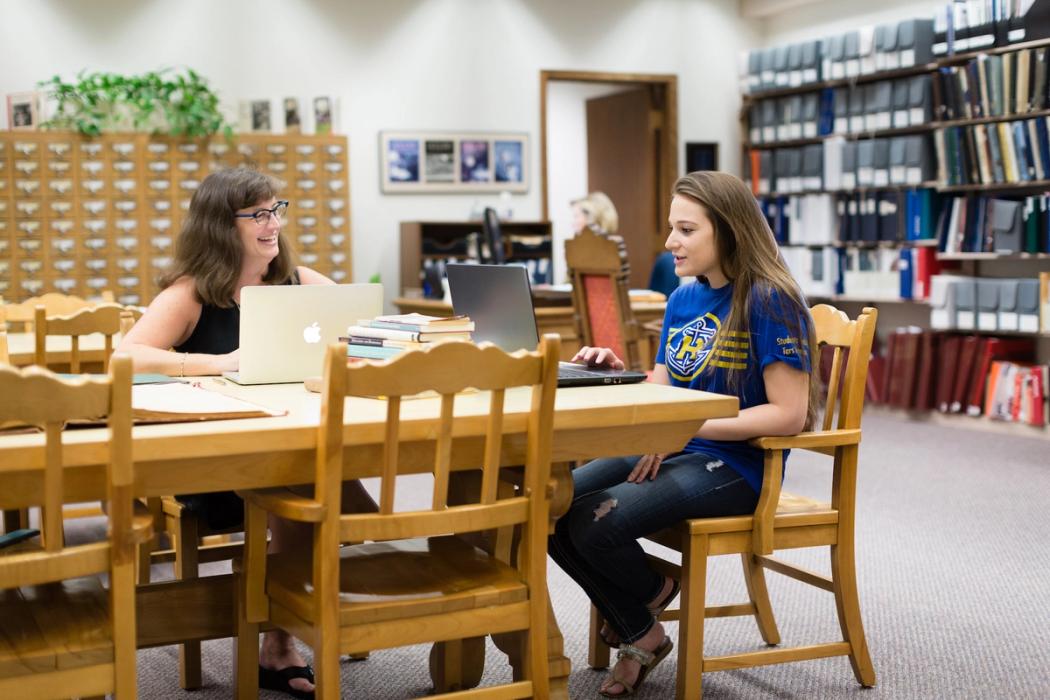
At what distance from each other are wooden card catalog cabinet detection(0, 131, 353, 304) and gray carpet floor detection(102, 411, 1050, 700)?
3.86m

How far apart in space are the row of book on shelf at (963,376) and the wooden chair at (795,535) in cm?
393

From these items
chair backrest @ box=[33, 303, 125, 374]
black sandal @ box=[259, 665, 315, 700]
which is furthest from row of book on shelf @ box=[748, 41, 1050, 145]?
black sandal @ box=[259, 665, 315, 700]

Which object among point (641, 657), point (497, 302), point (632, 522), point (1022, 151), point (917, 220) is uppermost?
point (1022, 151)

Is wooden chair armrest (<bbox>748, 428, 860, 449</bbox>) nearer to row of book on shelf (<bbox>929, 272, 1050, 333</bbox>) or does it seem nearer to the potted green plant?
row of book on shelf (<bbox>929, 272, 1050, 333</bbox>)

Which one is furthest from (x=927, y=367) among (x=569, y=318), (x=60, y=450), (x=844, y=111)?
(x=60, y=450)

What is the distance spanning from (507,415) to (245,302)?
698 mm

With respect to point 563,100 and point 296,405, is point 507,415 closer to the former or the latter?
point 296,405

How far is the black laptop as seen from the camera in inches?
104

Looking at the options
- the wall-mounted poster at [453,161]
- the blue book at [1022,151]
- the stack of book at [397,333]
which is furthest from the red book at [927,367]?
the stack of book at [397,333]

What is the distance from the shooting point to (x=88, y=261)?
677cm

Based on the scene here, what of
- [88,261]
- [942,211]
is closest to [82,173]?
[88,261]

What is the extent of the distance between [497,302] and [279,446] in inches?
36.0

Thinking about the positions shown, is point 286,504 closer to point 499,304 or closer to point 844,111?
point 499,304

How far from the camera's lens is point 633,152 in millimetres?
8867
